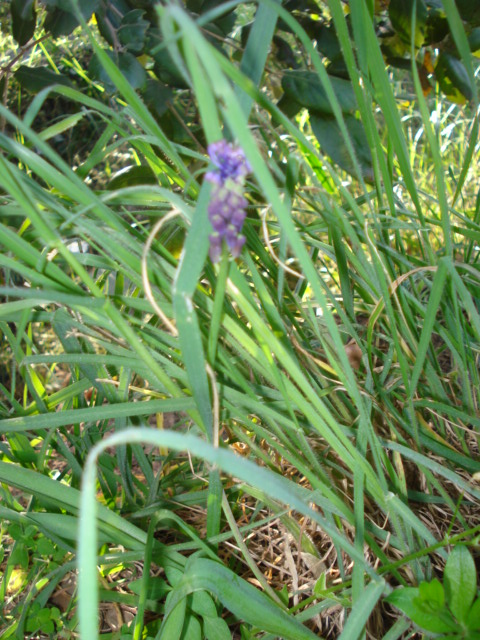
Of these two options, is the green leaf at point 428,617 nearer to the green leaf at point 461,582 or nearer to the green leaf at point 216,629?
the green leaf at point 461,582

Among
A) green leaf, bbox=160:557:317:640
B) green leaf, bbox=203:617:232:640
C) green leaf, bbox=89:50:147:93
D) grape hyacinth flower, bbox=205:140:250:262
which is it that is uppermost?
green leaf, bbox=89:50:147:93

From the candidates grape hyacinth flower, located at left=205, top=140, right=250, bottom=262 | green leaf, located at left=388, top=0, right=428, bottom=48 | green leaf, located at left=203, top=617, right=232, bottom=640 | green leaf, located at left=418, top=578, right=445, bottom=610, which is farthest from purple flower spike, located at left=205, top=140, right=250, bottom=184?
green leaf, located at left=388, top=0, right=428, bottom=48

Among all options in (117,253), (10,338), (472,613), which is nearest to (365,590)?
(472,613)

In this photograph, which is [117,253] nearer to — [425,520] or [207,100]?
[207,100]

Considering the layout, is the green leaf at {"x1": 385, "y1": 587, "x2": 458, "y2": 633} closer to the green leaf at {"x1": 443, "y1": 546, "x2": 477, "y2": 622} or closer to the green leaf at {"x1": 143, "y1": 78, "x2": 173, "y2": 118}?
the green leaf at {"x1": 443, "y1": 546, "x2": 477, "y2": 622}

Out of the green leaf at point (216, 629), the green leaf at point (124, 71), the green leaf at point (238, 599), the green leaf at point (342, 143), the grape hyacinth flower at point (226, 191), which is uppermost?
the green leaf at point (124, 71)

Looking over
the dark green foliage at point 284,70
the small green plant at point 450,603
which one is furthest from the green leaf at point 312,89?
the small green plant at point 450,603
